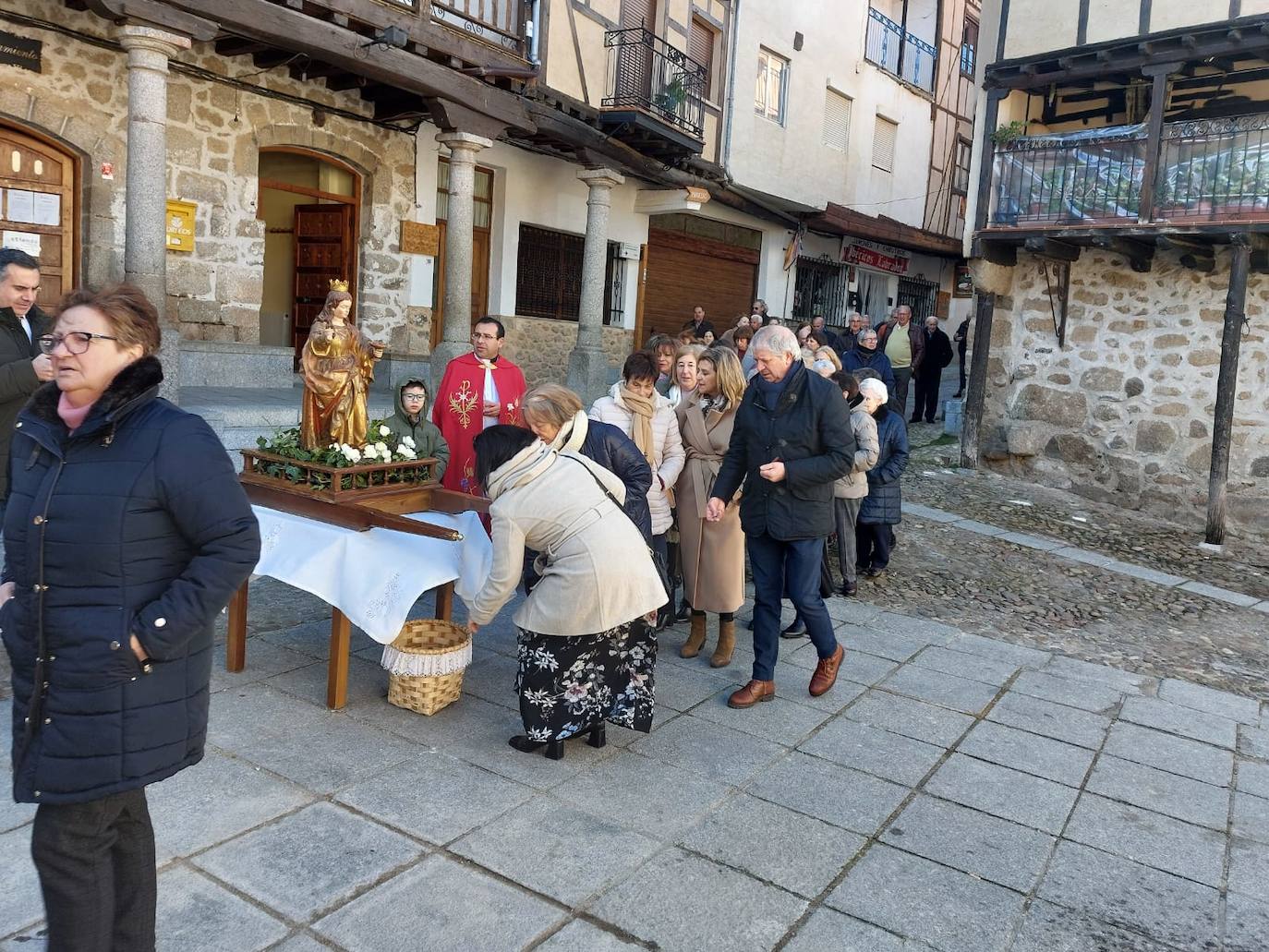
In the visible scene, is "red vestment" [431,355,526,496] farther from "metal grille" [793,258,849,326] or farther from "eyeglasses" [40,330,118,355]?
"metal grille" [793,258,849,326]

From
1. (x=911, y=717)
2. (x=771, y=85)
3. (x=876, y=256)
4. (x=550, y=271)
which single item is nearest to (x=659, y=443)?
(x=911, y=717)

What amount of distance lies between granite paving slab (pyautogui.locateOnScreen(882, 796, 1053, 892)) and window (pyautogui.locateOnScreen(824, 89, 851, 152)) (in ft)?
54.8

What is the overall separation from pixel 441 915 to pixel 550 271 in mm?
12328

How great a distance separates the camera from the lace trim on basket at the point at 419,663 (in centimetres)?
406

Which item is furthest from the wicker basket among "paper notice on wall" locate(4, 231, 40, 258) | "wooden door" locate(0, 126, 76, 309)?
"paper notice on wall" locate(4, 231, 40, 258)

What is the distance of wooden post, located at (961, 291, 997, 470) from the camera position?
40.4 feet

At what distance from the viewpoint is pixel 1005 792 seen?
3830 mm

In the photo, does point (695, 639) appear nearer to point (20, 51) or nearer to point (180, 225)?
point (180, 225)

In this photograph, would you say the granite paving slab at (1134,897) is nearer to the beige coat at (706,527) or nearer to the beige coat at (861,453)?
the beige coat at (706,527)

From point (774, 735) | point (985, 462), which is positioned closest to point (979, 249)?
point (985, 462)

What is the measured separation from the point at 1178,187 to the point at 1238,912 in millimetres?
9360

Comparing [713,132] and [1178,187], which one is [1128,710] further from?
[713,132]

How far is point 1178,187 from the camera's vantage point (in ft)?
34.2

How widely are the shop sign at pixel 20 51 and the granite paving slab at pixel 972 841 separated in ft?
29.3
